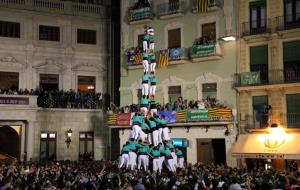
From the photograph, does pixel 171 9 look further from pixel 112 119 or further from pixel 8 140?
pixel 8 140

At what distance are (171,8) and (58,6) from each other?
32.8 feet

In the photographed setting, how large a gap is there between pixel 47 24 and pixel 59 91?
18.8 ft

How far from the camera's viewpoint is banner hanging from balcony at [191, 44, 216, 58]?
121ft

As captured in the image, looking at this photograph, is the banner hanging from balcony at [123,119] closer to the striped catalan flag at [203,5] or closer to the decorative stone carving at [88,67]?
the decorative stone carving at [88,67]

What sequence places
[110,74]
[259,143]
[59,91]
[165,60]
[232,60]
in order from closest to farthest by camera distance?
A: [259,143], [232,60], [165,60], [59,91], [110,74]

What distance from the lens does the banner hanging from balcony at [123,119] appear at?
1585 inches

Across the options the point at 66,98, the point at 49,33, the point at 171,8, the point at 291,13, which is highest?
the point at 171,8

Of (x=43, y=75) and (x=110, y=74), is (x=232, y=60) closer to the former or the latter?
(x=110, y=74)

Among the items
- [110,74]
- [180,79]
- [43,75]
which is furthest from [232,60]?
[43,75]

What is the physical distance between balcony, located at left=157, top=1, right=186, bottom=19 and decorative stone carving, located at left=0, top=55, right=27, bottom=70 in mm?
11688

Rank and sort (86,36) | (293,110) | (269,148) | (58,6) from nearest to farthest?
(269,148) → (293,110) → (58,6) → (86,36)

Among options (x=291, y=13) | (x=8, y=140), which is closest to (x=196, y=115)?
(x=291, y=13)

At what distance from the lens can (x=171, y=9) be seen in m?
39.9

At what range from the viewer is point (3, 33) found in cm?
4138
